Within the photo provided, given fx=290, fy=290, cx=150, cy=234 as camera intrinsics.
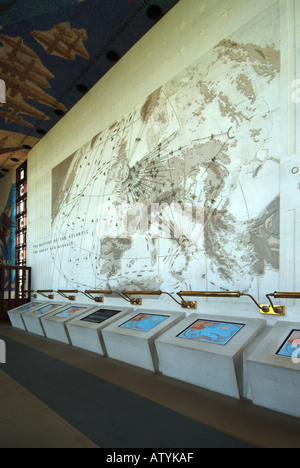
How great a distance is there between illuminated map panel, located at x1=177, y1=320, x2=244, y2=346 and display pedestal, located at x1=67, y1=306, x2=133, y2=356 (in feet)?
4.48

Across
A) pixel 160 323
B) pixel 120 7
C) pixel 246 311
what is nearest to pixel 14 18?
pixel 120 7

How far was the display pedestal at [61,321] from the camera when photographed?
4.59 m

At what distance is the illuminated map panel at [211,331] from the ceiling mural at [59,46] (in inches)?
183

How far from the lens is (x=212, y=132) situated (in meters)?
3.45

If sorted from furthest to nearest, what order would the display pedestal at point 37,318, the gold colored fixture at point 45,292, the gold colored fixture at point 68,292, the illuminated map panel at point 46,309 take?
the gold colored fixture at point 45,292
the illuminated map panel at point 46,309
the gold colored fixture at point 68,292
the display pedestal at point 37,318

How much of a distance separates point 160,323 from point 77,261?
3.35 metres

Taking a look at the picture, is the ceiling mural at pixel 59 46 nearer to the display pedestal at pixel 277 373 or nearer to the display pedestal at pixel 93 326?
the display pedestal at pixel 93 326

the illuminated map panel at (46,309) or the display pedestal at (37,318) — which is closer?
the display pedestal at (37,318)

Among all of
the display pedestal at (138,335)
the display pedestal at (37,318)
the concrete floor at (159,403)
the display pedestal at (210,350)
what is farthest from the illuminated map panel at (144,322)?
the display pedestal at (37,318)

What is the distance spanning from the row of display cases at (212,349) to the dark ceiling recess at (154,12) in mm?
4561

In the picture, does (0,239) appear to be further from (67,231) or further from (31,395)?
(31,395)

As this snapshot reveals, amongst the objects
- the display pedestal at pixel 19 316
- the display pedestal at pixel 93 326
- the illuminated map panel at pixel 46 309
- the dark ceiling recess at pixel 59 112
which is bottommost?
the display pedestal at pixel 19 316

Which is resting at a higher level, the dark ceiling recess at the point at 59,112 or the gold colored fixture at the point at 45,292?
the dark ceiling recess at the point at 59,112

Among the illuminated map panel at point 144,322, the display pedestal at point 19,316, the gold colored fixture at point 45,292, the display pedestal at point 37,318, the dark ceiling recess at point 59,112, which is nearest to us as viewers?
the illuminated map panel at point 144,322
